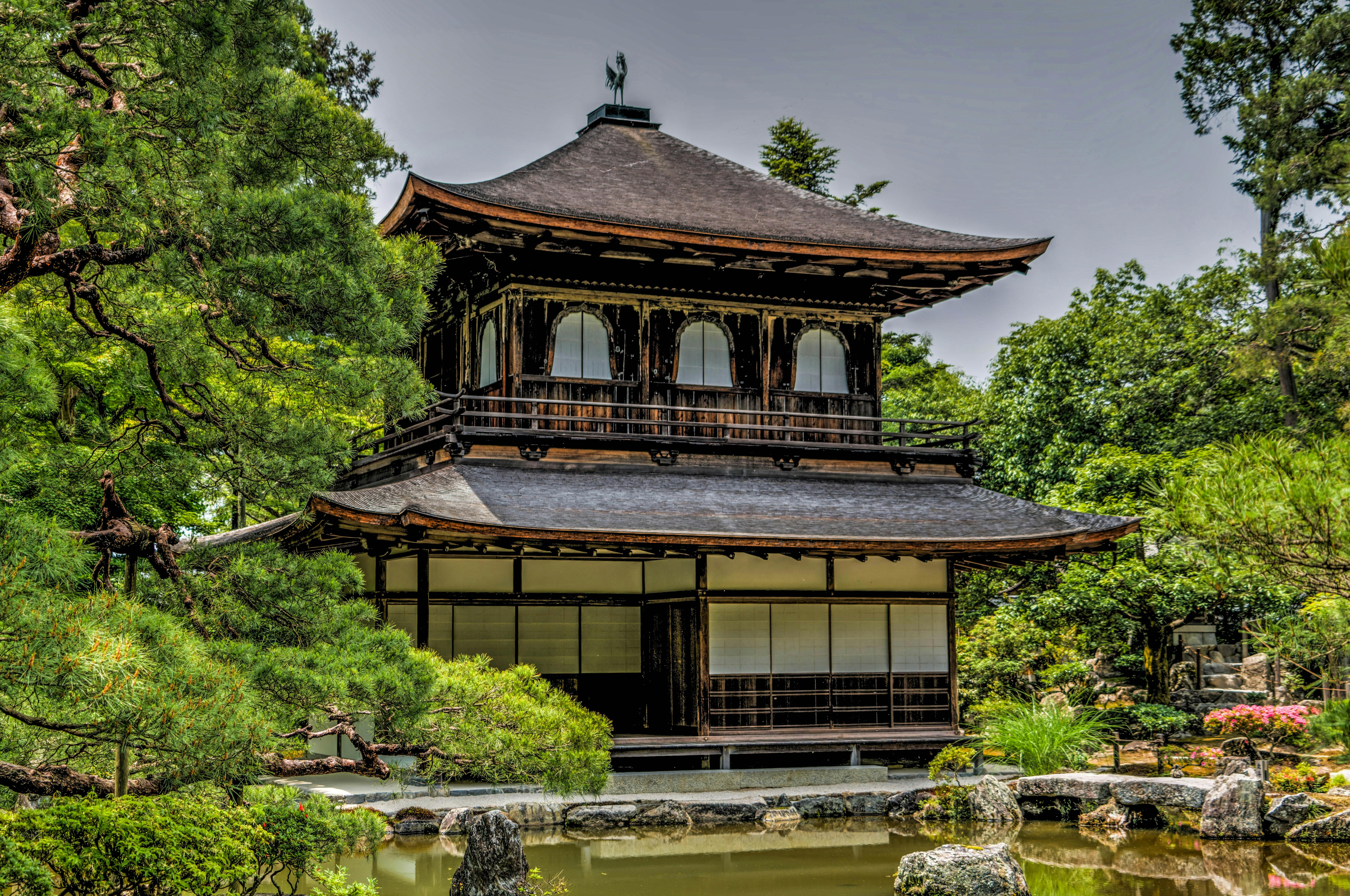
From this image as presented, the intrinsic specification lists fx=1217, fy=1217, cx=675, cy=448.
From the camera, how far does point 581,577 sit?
16.5 m

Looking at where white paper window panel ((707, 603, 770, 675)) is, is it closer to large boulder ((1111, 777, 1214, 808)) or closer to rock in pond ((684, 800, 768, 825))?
rock in pond ((684, 800, 768, 825))

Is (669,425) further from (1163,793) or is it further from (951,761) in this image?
(1163,793)

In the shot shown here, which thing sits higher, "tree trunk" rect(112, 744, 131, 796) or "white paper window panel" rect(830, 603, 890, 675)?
"white paper window panel" rect(830, 603, 890, 675)

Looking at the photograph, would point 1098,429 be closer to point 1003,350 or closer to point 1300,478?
point 1003,350

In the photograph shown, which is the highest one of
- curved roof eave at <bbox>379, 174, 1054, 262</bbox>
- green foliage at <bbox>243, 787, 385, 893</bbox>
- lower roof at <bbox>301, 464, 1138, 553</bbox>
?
curved roof eave at <bbox>379, 174, 1054, 262</bbox>

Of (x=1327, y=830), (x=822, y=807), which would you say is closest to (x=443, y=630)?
(x=822, y=807)

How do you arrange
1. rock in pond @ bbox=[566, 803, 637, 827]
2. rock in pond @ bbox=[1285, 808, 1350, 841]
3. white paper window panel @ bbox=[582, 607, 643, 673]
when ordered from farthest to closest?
1. white paper window panel @ bbox=[582, 607, 643, 673]
2. rock in pond @ bbox=[566, 803, 637, 827]
3. rock in pond @ bbox=[1285, 808, 1350, 841]

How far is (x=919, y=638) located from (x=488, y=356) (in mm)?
7242

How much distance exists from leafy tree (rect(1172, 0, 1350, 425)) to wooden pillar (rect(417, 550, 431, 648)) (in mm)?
17962

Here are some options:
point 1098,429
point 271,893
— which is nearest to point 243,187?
point 271,893

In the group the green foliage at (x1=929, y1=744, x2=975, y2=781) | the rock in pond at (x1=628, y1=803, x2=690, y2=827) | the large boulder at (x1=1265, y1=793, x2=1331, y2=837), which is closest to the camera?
the large boulder at (x1=1265, y1=793, x2=1331, y2=837)

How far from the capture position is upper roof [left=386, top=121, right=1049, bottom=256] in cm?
1644

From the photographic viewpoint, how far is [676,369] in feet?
57.7

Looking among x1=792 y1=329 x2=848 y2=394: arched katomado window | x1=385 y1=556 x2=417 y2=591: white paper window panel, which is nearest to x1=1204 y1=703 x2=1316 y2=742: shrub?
x1=792 y1=329 x2=848 y2=394: arched katomado window
